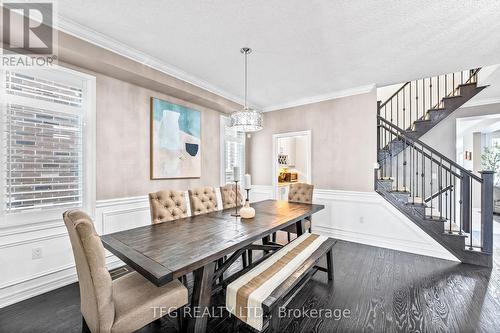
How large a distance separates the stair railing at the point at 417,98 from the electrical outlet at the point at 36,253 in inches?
229

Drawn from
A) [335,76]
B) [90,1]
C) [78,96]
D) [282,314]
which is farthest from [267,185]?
[90,1]

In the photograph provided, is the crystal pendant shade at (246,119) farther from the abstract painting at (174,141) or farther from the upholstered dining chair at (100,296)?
the upholstered dining chair at (100,296)

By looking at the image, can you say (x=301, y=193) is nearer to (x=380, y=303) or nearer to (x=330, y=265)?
(x=330, y=265)

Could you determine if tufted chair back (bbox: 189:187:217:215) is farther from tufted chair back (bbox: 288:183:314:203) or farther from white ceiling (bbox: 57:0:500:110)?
white ceiling (bbox: 57:0:500:110)

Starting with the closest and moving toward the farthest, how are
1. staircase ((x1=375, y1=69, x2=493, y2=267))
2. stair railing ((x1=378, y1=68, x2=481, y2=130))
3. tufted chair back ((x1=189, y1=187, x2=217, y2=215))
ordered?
tufted chair back ((x1=189, y1=187, x2=217, y2=215))
staircase ((x1=375, y1=69, x2=493, y2=267))
stair railing ((x1=378, y1=68, x2=481, y2=130))

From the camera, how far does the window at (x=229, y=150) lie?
463 cm

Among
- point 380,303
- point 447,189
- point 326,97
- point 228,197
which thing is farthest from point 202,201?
Result: point 447,189

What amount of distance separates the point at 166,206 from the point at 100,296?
1344 millimetres

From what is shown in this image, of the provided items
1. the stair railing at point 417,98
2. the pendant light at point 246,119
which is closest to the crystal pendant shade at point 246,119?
the pendant light at point 246,119

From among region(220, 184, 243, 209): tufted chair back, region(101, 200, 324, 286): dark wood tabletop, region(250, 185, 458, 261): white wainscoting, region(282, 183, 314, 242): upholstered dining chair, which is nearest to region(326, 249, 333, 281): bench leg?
region(101, 200, 324, 286): dark wood tabletop

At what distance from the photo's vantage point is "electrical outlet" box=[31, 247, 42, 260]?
230 centimetres

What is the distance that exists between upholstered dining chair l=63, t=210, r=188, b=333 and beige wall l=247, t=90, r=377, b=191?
364 cm

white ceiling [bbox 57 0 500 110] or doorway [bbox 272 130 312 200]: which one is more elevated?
white ceiling [bbox 57 0 500 110]

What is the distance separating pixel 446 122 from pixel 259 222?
471 cm
